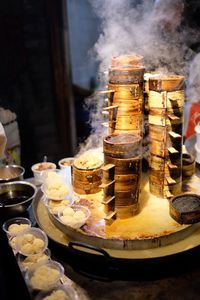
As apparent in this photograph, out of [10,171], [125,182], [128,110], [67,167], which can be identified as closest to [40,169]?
[67,167]

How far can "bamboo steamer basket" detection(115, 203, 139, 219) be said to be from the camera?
2.33m

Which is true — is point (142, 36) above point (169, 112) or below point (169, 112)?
above

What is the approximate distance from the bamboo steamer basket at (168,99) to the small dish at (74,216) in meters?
0.99

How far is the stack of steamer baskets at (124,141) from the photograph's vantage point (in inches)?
87.6

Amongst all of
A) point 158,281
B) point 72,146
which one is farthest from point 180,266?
point 72,146

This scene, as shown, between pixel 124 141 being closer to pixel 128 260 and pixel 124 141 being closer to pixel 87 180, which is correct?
pixel 87 180

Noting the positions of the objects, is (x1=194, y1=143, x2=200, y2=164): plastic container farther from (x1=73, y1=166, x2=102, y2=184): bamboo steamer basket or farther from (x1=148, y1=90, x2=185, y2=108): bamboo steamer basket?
(x1=73, y1=166, x2=102, y2=184): bamboo steamer basket

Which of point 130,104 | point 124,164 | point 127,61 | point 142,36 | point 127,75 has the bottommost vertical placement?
point 124,164

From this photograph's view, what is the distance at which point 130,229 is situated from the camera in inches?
87.4

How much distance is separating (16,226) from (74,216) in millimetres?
438

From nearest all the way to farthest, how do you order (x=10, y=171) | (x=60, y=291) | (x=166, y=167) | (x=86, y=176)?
(x=60, y=291) → (x=166, y=167) → (x=86, y=176) → (x=10, y=171)

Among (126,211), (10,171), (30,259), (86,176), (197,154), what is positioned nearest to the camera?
(30,259)

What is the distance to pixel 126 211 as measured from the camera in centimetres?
234

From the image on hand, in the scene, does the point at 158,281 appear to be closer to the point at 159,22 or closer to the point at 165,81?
the point at 165,81
